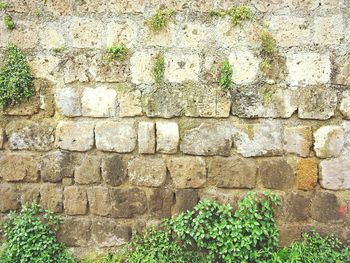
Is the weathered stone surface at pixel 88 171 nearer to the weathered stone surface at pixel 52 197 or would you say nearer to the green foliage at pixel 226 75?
the weathered stone surface at pixel 52 197

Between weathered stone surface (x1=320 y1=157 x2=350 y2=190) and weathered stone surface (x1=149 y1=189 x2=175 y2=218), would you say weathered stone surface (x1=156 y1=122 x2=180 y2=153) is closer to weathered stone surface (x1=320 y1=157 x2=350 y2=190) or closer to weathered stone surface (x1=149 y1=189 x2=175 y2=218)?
weathered stone surface (x1=149 y1=189 x2=175 y2=218)

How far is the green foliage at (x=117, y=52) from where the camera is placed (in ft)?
10.5

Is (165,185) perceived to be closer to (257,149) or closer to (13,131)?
(257,149)

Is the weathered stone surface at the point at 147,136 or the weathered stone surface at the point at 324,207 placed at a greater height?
the weathered stone surface at the point at 147,136

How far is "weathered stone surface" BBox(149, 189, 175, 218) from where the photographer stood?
10.8 feet

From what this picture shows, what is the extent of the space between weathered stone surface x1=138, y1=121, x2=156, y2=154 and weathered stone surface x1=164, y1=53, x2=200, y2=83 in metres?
0.44

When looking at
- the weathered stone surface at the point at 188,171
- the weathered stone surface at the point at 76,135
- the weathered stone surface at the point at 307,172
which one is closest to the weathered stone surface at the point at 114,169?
the weathered stone surface at the point at 76,135

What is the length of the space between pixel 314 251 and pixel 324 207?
15.2 inches

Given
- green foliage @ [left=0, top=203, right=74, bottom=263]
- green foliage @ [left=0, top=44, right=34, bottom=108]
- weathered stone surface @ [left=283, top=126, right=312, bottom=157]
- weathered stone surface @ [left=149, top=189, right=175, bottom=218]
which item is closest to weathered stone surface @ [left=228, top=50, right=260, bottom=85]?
weathered stone surface @ [left=283, top=126, right=312, bottom=157]

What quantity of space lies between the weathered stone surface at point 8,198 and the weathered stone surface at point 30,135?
1.32 ft

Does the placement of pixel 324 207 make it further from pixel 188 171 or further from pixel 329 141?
pixel 188 171

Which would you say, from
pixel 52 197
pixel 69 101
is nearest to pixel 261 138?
pixel 69 101

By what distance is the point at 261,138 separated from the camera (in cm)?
320

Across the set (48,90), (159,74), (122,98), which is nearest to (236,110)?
(159,74)
